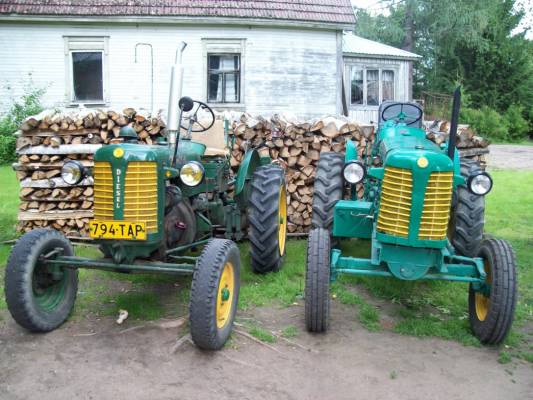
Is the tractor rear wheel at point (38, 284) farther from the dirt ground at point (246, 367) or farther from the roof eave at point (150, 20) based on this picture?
the roof eave at point (150, 20)

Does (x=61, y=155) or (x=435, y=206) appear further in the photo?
(x=61, y=155)

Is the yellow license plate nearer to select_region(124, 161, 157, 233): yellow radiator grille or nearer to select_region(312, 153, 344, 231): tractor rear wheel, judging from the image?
select_region(124, 161, 157, 233): yellow radiator grille

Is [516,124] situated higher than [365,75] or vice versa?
[365,75]

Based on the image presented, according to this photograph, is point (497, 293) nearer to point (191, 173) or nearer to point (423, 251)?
point (423, 251)

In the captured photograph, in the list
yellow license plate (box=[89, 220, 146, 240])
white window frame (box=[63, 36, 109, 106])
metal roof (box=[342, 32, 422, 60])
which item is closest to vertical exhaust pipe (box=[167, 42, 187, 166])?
yellow license plate (box=[89, 220, 146, 240])

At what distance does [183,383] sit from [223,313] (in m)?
0.71

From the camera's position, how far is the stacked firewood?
7016 mm

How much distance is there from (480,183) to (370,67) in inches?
613

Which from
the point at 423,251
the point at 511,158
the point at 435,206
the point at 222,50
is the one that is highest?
the point at 222,50

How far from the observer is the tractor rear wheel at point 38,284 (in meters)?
3.92

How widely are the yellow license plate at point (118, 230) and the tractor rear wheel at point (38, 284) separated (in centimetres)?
45

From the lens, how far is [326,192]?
5.59 m

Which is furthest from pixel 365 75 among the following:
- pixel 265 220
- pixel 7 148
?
pixel 265 220

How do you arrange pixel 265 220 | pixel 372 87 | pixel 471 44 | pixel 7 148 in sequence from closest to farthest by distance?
pixel 265 220
pixel 7 148
pixel 372 87
pixel 471 44
